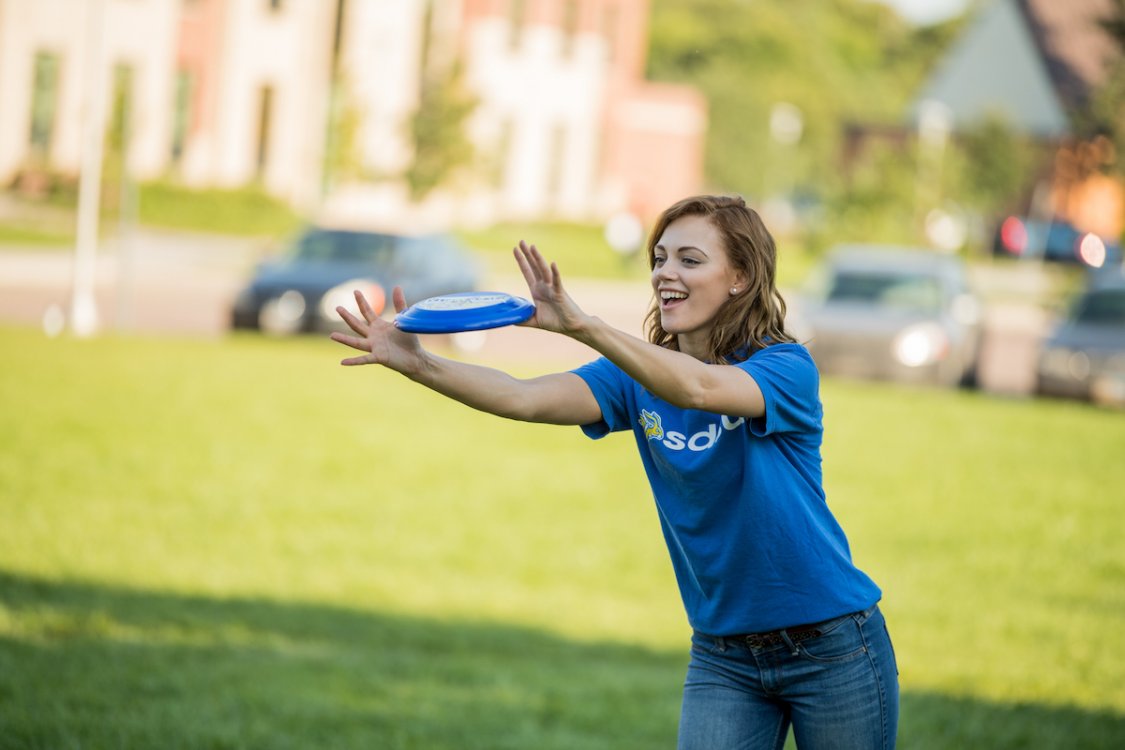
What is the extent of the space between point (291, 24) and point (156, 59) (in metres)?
4.19

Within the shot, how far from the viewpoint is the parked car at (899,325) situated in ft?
61.9

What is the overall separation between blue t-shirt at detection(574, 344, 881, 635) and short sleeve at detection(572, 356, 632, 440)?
99 mm

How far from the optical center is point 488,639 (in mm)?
8609

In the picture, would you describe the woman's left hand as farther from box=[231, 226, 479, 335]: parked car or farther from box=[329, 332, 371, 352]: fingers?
box=[231, 226, 479, 335]: parked car

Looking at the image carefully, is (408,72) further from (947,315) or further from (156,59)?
(947,315)

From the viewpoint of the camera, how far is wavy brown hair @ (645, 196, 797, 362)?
3.55m

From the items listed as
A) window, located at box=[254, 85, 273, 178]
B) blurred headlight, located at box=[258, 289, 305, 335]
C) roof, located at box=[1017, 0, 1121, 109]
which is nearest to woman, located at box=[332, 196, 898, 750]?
blurred headlight, located at box=[258, 289, 305, 335]

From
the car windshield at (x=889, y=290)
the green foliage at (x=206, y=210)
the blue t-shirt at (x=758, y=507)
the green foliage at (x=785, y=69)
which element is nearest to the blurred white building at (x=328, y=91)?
the green foliage at (x=206, y=210)

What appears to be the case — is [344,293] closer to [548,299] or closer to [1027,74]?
[548,299]

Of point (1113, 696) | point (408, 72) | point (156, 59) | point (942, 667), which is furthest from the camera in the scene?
point (408, 72)

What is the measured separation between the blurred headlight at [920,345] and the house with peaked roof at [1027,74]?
3713cm

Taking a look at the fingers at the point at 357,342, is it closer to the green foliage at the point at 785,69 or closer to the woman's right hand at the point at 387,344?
the woman's right hand at the point at 387,344

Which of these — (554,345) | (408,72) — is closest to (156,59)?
(408,72)

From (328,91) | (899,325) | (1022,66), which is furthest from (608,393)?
(1022,66)
